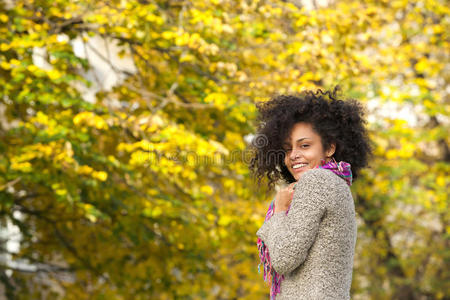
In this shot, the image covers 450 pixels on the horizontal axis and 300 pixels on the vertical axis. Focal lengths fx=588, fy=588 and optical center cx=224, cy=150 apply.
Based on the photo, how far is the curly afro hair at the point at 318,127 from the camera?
2.40 m

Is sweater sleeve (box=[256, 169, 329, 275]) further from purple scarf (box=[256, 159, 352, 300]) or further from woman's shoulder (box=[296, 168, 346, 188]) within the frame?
purple scarf (box=[256, 159, 352, 300])

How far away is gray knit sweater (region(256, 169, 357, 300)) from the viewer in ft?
6.77

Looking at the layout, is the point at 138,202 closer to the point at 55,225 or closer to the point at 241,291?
the point at 55,225

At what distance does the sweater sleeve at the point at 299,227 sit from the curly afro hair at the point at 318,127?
12.2 inches

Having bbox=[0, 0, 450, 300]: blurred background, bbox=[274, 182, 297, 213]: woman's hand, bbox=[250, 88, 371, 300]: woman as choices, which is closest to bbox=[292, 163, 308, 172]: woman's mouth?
bbox=[250, 88, 371, 300]: woman

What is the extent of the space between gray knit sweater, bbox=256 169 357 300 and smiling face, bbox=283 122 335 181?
0.19 metres

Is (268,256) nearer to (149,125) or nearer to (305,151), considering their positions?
(305,151)

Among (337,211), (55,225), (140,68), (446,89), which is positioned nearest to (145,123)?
(140,68)

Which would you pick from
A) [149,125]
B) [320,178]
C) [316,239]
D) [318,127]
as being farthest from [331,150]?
[149,125]

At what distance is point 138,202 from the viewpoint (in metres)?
5.32

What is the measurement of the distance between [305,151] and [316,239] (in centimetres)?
41

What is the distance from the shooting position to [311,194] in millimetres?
2102

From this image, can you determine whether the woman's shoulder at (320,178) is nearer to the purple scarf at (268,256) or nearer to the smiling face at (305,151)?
the purple scarf at (268,256)

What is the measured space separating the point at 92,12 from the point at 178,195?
6.82 ft
